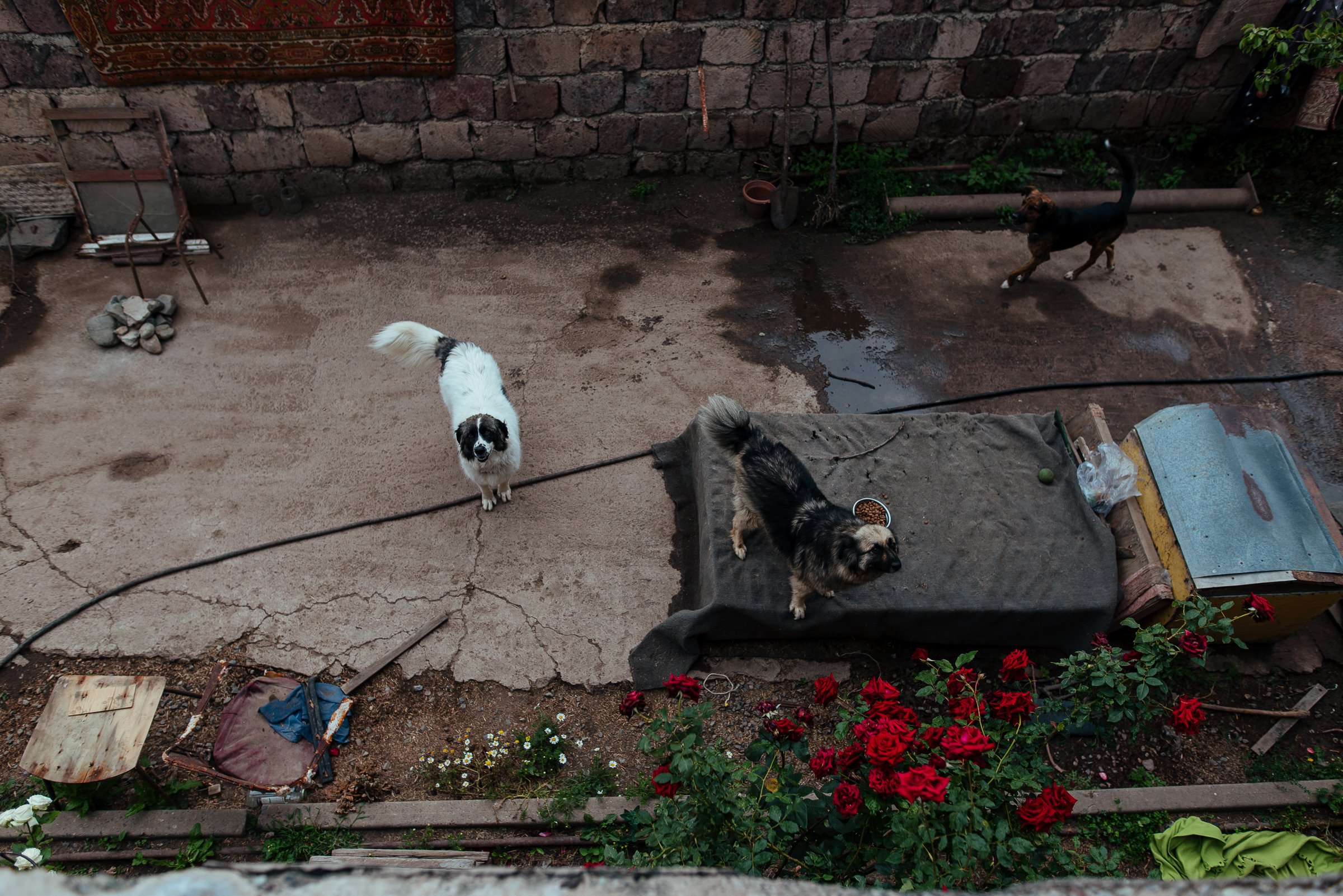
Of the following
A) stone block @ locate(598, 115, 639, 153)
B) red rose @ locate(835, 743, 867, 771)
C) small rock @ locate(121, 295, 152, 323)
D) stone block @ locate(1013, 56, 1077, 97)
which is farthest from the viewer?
stone block @ locate(1013, 56, 1077, 97)

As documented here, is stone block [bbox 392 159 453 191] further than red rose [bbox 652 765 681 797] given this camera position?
Yes

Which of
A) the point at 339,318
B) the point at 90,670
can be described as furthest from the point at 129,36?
the point at 90,670

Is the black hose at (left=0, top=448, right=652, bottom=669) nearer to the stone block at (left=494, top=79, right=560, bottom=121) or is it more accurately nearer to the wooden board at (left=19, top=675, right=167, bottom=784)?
the wooden board at (left=19, top=675, right=167, bottom=784)

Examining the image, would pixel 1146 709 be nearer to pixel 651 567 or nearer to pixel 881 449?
pixel 881 449

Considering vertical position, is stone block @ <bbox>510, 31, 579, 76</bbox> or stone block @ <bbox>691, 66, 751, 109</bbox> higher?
stone block @ <bbox>510, 31, 579, 76</bbox>

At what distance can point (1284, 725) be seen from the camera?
4.43m

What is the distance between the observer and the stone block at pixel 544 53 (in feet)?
22.8

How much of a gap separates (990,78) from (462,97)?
576cm

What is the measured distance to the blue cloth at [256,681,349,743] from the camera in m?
4.20

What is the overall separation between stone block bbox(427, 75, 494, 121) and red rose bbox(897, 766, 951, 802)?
24.2 ft

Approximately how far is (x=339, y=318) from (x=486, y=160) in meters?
2.56

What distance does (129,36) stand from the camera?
20.6ft

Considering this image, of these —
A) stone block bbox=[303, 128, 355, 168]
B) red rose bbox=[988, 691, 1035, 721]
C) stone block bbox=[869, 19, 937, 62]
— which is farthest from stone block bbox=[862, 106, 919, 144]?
red rose bbox=[988, 691, 1035, 721]

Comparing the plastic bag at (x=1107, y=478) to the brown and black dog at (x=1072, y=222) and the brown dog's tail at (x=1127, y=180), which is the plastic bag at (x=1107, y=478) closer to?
the brown and black dog at (x=1072, y=222)
